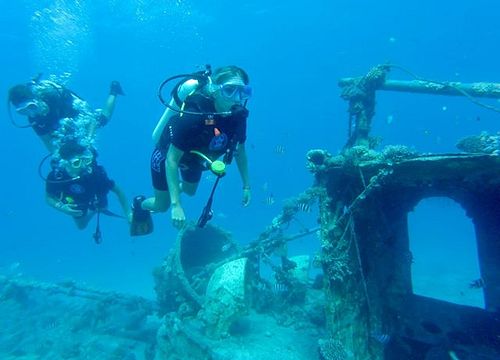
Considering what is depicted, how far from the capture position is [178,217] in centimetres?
484

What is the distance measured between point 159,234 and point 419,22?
178 ft

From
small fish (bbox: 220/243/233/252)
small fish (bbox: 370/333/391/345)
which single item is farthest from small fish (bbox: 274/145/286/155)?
small fish (bbox: 370/333/391/345)

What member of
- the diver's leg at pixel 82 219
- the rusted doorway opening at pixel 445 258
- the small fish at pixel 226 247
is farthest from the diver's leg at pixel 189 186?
the rusted doorway opening at pixel 445 258

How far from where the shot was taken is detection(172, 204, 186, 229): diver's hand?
4.82 metres

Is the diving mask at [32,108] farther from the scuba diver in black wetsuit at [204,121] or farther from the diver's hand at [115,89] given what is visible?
the scuba diver in black wetsuit at [204,121]

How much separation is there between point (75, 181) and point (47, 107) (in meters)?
1.86

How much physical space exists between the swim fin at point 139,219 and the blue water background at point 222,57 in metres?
21.3

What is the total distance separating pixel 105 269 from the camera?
38.2 meters

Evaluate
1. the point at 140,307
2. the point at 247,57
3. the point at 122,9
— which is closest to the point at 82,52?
the point at 122,9

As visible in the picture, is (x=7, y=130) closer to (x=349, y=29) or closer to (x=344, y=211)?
(x=349, y=29)

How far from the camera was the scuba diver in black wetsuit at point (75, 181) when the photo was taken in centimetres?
831

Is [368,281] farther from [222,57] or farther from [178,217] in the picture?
[222,57]

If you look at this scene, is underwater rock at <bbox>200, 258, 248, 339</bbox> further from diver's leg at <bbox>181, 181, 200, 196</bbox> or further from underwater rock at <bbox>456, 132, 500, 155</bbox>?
underwater rock at <bbox>456, 132, 500, 155</bbox>

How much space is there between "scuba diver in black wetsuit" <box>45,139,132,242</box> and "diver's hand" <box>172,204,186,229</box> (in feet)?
13.5
